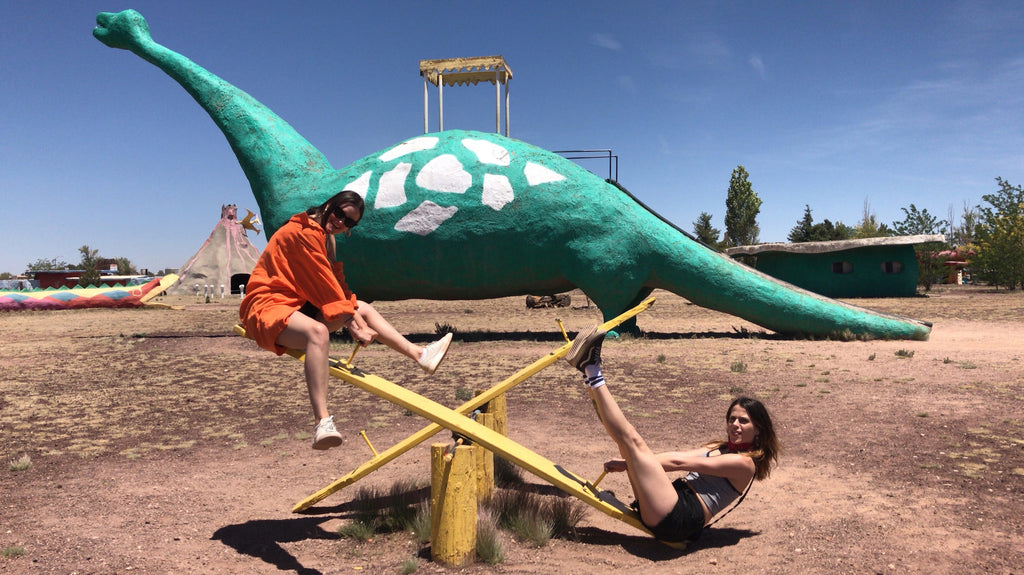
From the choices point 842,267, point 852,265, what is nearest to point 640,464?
point 852,265

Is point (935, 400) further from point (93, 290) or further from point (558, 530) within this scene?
point (93, 290)

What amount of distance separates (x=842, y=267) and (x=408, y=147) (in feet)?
59.8

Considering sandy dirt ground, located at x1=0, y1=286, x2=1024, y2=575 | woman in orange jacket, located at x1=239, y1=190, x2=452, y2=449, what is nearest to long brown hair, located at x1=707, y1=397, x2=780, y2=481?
sandy dirt ground, located at x1=0, y1=286, x2=1024, y2=575

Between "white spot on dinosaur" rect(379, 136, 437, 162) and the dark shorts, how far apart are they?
8.47 m

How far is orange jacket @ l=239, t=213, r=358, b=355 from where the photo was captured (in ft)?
10.5

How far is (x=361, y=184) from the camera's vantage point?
10594 mm

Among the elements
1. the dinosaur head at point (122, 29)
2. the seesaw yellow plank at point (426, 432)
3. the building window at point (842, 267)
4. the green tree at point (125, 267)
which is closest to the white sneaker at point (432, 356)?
the seesaw yellow plank at point (426, 432)

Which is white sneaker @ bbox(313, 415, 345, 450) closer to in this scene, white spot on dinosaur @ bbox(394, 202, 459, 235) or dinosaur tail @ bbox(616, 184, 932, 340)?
white spot on dinosaur @ bbox(394, 202, 459, 235)

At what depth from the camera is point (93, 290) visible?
945 inches

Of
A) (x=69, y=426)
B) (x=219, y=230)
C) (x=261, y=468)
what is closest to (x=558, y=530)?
(x=261, y=468)

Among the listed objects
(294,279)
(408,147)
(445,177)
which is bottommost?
(294,279)

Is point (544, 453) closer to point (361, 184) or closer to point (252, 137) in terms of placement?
point (361, 184)

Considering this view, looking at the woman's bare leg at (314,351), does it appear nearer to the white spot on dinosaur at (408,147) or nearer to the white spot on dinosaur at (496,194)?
the white spot on dinosaur at (496,194)

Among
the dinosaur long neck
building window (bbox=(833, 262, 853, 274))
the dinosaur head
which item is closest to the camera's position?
the dinosaur long neck
